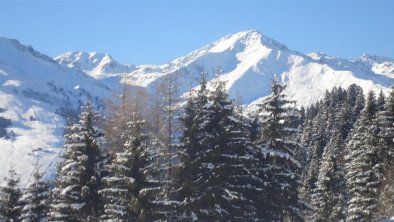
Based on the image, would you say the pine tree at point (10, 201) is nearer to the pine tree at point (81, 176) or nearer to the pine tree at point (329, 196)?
the pine tree at point (81, 176)

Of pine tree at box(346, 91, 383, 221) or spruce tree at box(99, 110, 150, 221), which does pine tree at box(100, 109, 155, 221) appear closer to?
spruce tree at box(99, 110, 150, 221)

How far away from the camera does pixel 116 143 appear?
118ft

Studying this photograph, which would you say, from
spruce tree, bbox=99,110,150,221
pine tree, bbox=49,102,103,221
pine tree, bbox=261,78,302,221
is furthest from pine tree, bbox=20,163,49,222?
pine tree, bbox=261,78,302,221

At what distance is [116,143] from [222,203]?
32.5 feet

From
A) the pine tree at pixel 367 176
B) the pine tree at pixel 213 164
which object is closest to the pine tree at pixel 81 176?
the pine tree at pixel 213 164

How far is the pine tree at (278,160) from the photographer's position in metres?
31.6

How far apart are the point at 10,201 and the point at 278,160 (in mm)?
20331

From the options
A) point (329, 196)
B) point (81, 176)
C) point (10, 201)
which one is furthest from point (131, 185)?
point (329, 196)

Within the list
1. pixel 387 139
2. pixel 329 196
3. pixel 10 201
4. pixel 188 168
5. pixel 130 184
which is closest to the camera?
pixel 130 184

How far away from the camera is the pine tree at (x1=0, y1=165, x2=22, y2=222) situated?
1556 inches

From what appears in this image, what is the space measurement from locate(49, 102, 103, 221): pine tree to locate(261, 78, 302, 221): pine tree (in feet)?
31.4

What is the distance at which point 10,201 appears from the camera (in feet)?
131

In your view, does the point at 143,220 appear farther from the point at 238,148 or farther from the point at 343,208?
the point at 343,208

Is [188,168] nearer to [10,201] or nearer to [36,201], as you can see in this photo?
[36,201]
